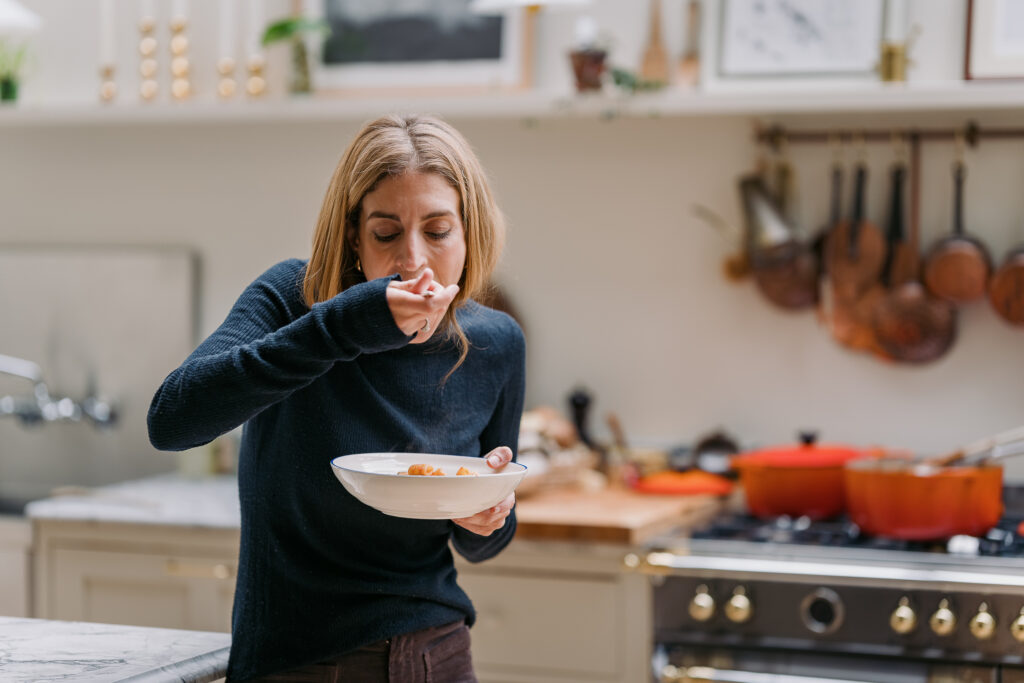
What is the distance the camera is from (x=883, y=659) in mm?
2188

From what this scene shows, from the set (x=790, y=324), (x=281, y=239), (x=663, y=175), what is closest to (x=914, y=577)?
(x=790, y=324)

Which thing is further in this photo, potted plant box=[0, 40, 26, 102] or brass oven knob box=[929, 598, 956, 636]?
potted plant box=[0, 40, 26, 102]

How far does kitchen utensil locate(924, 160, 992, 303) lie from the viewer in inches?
106

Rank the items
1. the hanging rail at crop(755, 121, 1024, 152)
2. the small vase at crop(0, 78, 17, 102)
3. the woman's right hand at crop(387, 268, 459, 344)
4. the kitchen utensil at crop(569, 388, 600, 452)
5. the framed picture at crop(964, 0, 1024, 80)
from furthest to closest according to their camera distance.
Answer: the small vase at crop(0, 78, 17, 102) < the kitchen utensil at crop(569, 388, 600, 452) < the hanging rail at crop(755, 121, 1024, 152) < the framed picture at crop(964, 0, 1024, 80) < the woman's right hand at crop(387, 268, 459, 344)

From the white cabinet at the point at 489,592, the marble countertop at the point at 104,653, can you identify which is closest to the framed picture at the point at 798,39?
the white cabinet at the point at 489,592

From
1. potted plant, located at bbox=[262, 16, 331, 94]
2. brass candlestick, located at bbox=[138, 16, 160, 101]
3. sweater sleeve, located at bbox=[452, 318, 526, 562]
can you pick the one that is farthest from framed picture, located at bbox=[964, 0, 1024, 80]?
brass candlestick, located at bbox=[138, 16, 160, 101]

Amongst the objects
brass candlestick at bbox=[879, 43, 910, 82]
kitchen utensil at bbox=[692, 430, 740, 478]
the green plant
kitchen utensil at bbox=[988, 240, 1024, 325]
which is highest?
the green plant

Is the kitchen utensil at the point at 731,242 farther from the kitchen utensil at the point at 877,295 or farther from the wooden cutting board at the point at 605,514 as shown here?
the wooden cutting board at the point at 605,514

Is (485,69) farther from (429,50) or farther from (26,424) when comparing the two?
(26,424)

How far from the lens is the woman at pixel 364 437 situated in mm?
1292

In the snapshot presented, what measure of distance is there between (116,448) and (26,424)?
240mm

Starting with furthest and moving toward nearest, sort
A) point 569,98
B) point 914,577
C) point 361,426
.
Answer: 1. point 569,98
2. point 914,577
3. point 361,426

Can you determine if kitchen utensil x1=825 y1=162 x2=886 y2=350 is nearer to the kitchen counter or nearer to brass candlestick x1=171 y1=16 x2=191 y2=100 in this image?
the kitchen counter

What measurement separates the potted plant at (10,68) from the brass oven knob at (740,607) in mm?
2267
